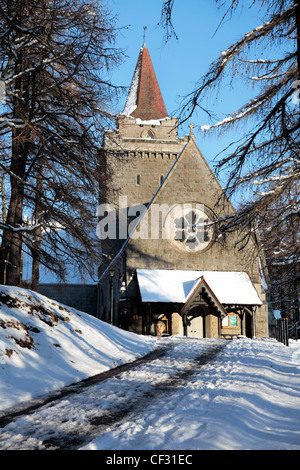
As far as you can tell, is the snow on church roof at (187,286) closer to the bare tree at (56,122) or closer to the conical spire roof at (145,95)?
the bare tree at (56,122)

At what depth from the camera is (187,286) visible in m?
26.9

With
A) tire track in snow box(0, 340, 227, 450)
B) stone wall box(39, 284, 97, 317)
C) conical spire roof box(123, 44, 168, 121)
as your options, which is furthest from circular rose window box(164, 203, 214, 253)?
tire track in snow box(0, 340, 227, 450)

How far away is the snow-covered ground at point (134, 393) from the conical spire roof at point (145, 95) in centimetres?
3489

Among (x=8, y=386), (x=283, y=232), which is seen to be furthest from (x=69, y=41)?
(x=8, y=386)

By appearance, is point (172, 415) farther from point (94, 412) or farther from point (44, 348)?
point (44, 348)

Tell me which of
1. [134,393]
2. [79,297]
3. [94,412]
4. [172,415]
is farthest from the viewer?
[79,297]

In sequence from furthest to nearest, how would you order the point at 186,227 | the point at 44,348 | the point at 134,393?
the point at 186,227 → the point at 44,348 → the point at 134,393

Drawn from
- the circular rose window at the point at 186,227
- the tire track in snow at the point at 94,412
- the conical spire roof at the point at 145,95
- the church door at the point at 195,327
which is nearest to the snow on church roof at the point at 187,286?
the circular rose window at the point at 186,227

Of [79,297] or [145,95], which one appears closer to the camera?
[79,297]

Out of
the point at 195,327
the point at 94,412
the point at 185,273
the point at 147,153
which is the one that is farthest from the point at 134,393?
the point at 147,153

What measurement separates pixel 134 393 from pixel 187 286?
791 inches

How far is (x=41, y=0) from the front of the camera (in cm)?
1060

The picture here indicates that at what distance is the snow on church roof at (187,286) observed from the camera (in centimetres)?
2588

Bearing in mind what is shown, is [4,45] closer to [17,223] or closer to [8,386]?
[17,223]
